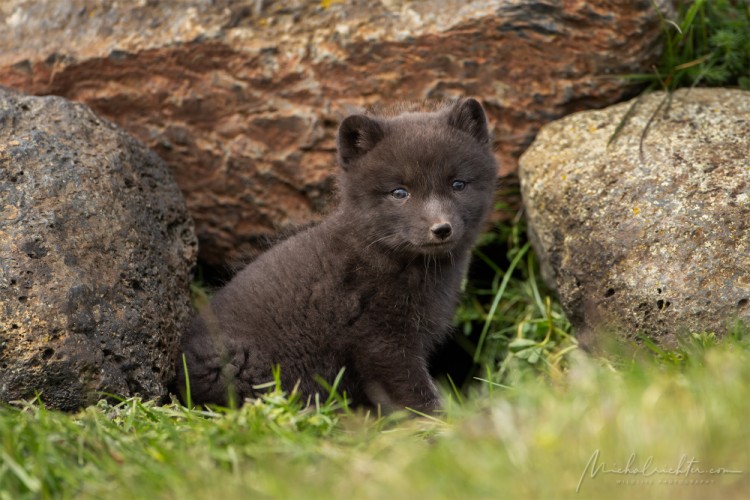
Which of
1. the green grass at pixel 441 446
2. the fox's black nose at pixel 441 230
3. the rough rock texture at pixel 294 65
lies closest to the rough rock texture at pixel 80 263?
the green grass at pixel 441 446

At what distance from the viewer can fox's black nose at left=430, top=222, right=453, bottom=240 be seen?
4.89 m

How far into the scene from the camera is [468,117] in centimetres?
534

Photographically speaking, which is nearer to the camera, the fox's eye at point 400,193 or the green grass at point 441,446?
the green grass at point 441,446

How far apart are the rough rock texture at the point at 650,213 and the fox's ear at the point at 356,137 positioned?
144cm

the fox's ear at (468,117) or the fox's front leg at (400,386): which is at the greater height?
the fox's ear at (468,117)

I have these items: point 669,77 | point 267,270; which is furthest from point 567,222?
point 267,270

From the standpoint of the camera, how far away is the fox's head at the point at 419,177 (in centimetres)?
505

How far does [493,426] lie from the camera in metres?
3.36

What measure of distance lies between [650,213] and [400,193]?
5.41 ft

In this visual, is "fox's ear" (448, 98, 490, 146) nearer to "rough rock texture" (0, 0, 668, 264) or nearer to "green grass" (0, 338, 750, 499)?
"rough rock texture" (0, 0, 668, 264)

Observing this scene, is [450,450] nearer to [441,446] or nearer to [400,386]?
[441,446]

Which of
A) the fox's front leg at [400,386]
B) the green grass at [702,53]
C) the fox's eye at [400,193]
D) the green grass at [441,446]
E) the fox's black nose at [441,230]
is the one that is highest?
the green grass at [702,53]

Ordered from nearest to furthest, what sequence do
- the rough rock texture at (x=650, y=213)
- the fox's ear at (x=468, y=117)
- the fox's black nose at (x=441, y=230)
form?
the fox's black nose at (x=441, y=230), the rough rock texture at (x=650, y=213), the fox's ear at (x=468, y=117)

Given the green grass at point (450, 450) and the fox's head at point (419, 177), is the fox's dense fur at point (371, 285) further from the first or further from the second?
the green grass at point (450, 450)
